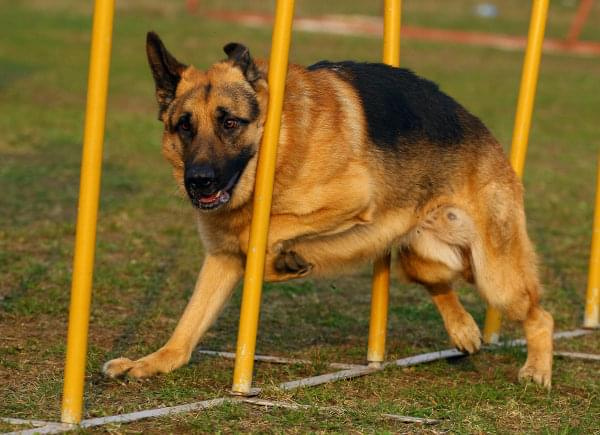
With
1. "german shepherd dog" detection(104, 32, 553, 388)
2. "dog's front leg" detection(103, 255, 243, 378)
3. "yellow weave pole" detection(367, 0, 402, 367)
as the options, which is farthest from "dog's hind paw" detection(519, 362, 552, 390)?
"dog's front leg" detection(103, 255, 243, 378)

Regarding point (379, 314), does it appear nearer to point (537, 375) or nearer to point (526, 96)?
point (537, 375)

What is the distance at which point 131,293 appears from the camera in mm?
7250

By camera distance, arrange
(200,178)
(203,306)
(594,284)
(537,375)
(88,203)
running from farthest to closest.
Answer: (594,284) → (537,375) → (203,306) → (200,178) → (88,203)

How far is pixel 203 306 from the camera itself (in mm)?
5664

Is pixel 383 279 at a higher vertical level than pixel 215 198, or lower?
lower

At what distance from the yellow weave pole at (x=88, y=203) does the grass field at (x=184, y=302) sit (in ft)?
0.96

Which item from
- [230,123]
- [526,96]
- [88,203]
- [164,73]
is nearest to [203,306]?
[230,123]

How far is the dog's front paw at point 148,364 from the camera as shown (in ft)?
17.3

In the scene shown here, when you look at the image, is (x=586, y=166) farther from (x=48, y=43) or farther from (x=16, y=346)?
(x=48, y=43)

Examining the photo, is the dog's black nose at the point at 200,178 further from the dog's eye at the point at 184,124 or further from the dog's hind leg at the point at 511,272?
the dog's hind leg at the point at 511,272

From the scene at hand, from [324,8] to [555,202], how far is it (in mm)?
24525

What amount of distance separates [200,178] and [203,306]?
994mm

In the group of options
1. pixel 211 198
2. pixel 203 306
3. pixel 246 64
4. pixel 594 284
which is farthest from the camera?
pixel 594 284

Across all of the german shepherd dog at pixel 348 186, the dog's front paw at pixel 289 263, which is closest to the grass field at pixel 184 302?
the german shepherd dog at pixel 348 186
